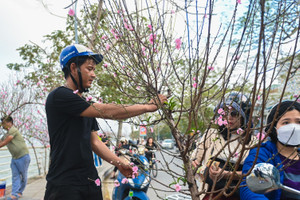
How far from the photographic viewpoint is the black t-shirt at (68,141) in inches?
77.3

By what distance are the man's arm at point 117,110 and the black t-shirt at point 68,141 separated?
0.24ft

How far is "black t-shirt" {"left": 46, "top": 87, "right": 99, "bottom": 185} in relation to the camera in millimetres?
1964

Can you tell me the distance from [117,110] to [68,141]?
0.48 meters

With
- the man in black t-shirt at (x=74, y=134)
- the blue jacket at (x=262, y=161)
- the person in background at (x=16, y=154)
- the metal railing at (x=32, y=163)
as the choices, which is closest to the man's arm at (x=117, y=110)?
the man in black t-shirt at (x=74, y=134)

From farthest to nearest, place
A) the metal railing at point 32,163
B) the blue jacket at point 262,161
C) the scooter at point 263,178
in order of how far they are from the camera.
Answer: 1. the metal railing at point 32,163
2. the blue jacket at point 262,161
3. the scooter at point 263,178

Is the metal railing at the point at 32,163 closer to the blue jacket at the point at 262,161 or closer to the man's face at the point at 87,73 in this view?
the man's face at the point at 87,73

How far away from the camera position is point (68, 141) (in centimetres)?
199

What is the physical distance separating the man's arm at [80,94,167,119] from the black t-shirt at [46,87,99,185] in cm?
7

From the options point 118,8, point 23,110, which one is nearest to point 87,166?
point 118,8

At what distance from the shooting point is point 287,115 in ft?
5.86

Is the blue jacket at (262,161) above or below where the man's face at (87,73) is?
below

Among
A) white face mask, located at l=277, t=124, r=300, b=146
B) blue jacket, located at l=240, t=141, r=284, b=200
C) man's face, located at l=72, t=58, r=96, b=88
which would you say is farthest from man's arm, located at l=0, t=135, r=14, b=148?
white face mask, located at l=277, t=124, r=300, b=146

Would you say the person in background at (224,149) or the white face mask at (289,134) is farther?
the white face mask at (289,134)

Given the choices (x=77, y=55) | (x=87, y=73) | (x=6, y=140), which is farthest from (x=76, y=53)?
(x=6, y=140)
